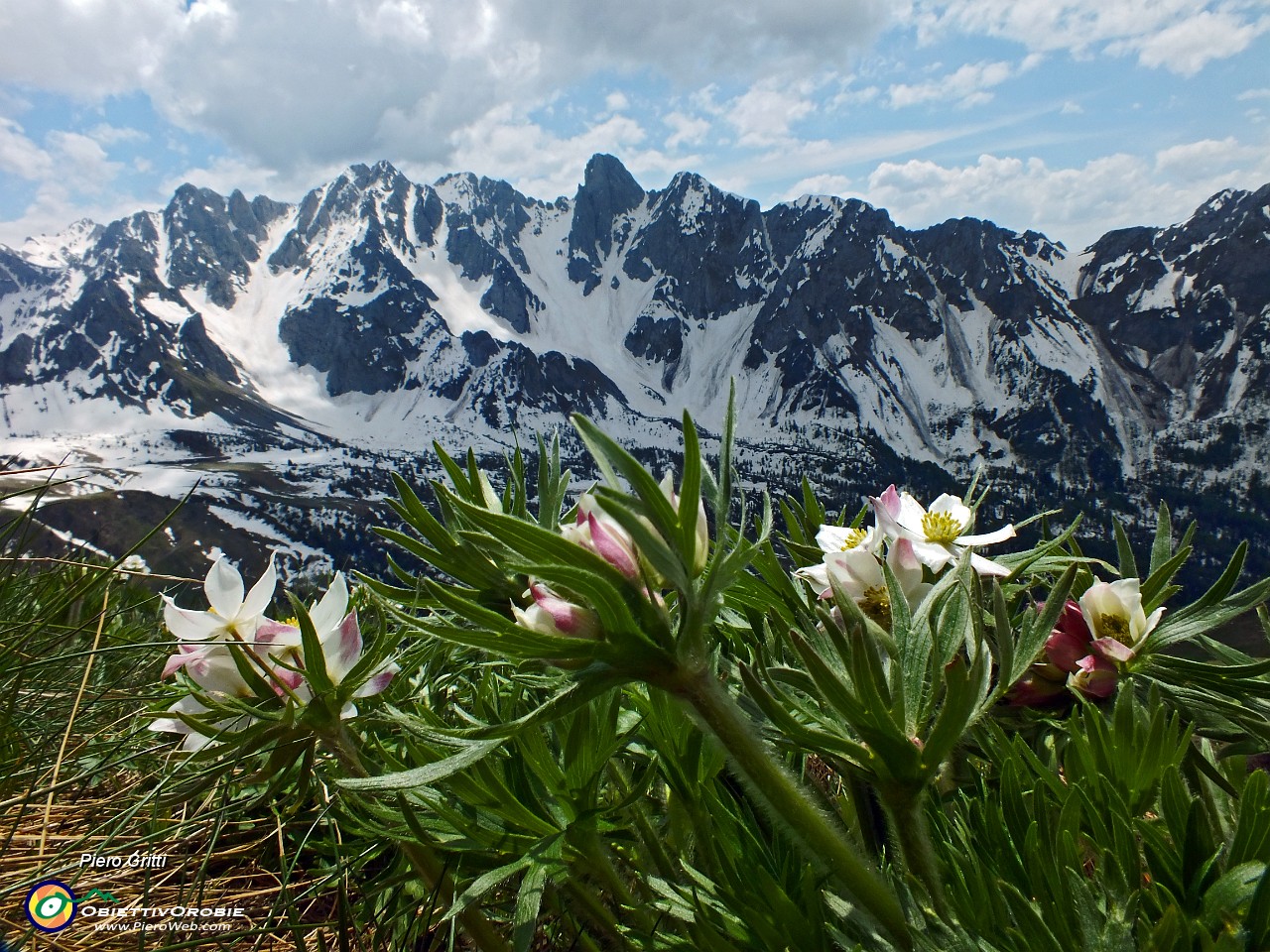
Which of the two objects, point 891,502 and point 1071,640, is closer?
point 1071,640

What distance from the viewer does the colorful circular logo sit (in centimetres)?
149

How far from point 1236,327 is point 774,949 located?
248 m

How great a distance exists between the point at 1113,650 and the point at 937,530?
378 mm

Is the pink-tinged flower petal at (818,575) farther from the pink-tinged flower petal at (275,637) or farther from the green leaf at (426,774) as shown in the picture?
the pink-tinged flower petal at (275,637)

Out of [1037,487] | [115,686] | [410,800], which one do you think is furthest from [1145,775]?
[1037,487]

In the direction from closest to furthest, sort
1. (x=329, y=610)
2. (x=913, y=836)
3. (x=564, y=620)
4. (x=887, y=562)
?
(x=564, y=620) → (x=913, y=836) → (x=887, y=562) → (x=329, y=610)

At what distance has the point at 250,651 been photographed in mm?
1492

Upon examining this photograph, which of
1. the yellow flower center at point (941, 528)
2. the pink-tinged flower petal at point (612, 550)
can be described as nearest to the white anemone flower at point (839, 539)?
the yellow flower center at point (941, 528)

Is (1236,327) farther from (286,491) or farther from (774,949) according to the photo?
(774,949)

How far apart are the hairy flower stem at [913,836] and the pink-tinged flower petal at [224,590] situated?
1254mm

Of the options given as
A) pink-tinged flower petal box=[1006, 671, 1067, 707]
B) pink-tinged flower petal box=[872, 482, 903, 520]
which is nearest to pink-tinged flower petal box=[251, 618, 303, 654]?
pink-tinged flower petal box=[872, 482, 903, 520]

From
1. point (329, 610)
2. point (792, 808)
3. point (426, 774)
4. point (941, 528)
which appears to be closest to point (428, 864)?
point (329, 610)

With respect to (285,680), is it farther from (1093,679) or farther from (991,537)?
(1093,679)

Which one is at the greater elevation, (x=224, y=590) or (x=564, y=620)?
(x=564, y=620)
